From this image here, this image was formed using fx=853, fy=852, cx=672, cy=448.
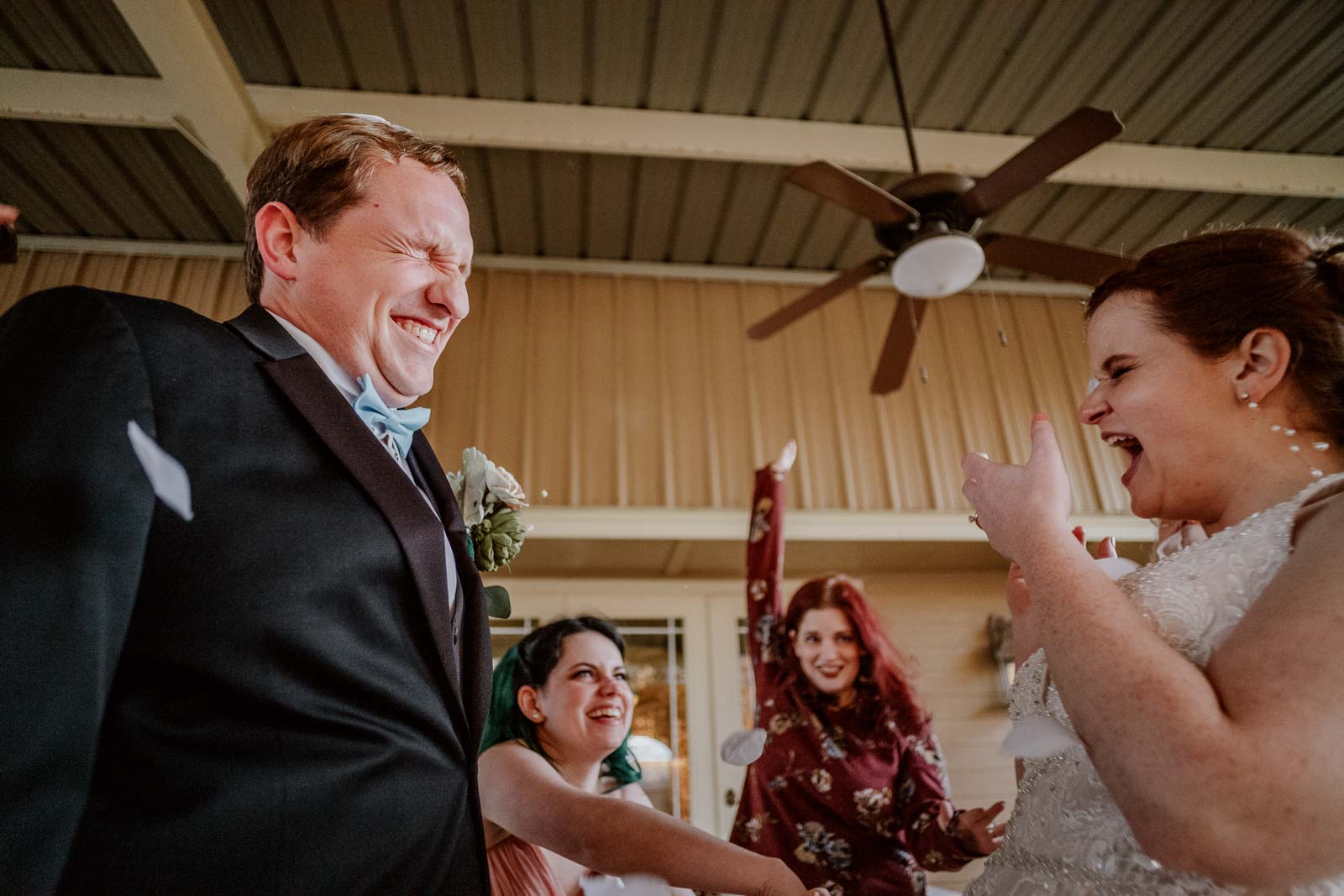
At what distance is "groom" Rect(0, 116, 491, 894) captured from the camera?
62cm

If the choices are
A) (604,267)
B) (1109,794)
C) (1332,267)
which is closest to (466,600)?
(1109,794)

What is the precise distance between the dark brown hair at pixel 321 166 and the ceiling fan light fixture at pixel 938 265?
6.79 ft

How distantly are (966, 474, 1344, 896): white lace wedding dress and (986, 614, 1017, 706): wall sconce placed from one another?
179 inches

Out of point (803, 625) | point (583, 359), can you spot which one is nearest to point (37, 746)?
point (803, 625)

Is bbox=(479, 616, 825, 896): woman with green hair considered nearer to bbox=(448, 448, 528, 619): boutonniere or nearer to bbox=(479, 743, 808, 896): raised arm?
bbox=(479, 743, 808, 896): raised arm

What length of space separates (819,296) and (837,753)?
185 centimetres

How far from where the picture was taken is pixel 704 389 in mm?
5113

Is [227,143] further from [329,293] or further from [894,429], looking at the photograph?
[894,429]

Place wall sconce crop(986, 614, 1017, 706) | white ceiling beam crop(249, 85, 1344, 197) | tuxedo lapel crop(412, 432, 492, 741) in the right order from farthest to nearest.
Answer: wall sconce crop(986, 614, 1017, 706) < white ceiling beam crop(249, 85, 1344, 197) < tuxedo lapel crop(412, 432, 492, 741)

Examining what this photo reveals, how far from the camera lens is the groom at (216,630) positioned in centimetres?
62

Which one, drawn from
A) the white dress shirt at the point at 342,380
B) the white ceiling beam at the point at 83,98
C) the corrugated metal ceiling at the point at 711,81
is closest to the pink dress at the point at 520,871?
the white dress shirt at the point at 342,380

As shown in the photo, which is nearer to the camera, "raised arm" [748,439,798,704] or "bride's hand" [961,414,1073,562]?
"bride's hand" [961,414,1073,562]

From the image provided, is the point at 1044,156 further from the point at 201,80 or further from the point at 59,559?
the point at 201,80

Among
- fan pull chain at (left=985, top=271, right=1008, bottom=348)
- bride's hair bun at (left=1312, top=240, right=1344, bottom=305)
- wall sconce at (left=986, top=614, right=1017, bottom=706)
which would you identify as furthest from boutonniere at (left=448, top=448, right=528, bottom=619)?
fan pull chain at (left=985, top=271, right=1008, bottom=348)
